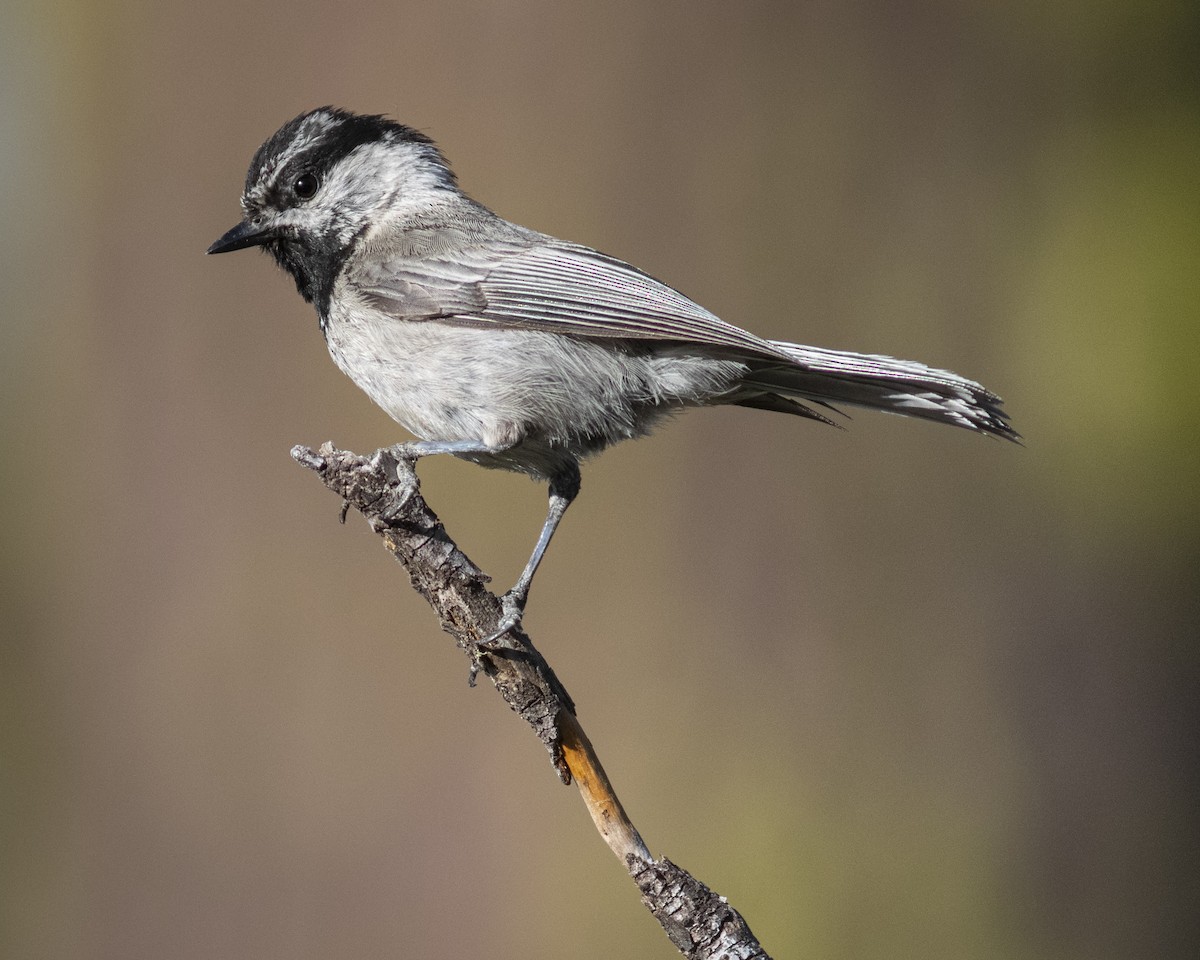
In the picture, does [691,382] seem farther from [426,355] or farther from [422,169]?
[422,169]

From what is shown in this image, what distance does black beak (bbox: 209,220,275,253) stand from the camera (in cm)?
249

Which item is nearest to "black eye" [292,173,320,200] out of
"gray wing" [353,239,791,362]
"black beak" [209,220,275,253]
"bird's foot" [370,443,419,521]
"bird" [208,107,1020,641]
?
"bird" [208,107,1020,641]

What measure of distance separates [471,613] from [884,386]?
99 centimetres

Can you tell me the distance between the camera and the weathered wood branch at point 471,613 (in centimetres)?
184

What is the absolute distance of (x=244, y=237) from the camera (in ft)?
8.23

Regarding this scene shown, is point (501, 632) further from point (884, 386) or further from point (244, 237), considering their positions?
point (244, 237)

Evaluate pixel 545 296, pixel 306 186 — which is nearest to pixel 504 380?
pixel 545 296

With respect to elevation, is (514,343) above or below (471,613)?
above

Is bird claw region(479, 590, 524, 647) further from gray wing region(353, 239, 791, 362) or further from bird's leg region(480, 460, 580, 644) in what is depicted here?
gray wing region(353, 239, 791, 362)

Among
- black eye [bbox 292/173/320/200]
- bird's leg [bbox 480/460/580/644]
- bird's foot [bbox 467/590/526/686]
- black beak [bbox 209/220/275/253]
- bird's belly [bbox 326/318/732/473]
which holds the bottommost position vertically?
bird's foot [bbox 467/590/526/686]

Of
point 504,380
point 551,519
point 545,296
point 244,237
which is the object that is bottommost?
point 551,519

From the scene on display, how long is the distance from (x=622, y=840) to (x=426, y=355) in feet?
3.56

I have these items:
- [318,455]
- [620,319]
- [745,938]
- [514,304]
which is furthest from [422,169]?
[745,938]

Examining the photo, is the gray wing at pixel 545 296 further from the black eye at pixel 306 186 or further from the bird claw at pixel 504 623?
Result: the bird claw at pixel 504 623
